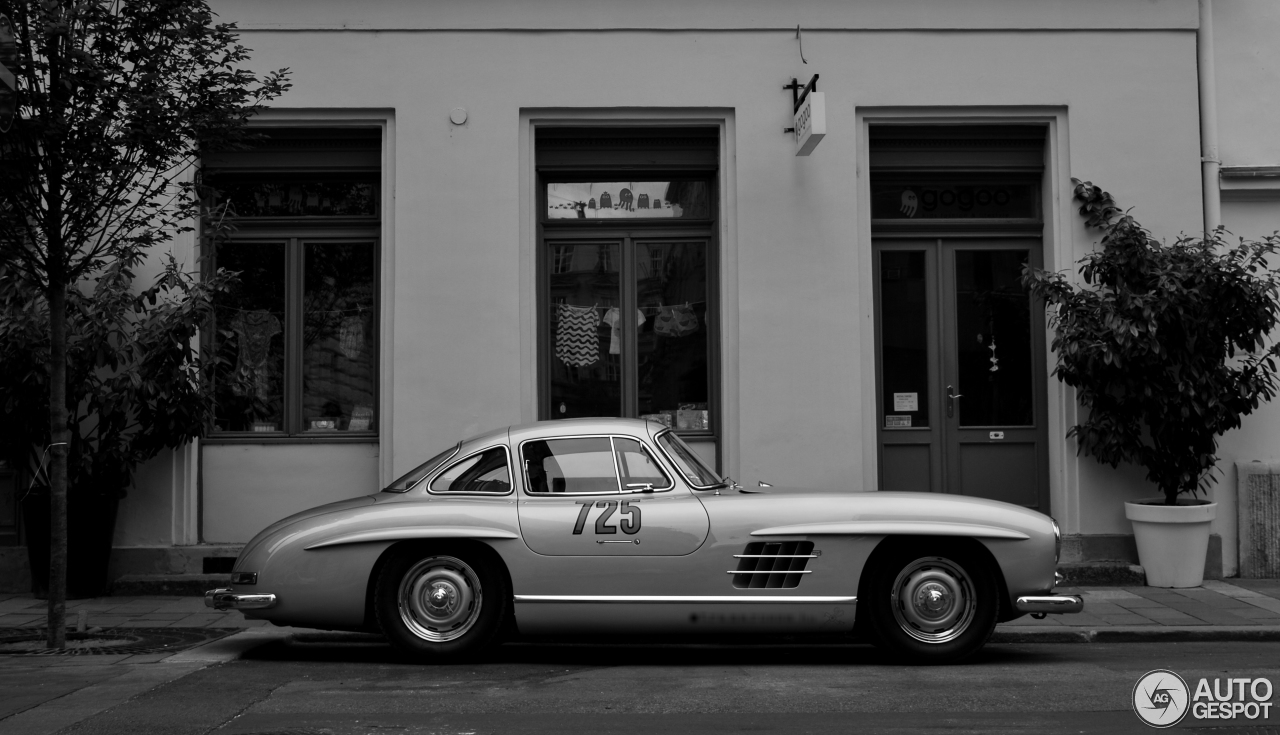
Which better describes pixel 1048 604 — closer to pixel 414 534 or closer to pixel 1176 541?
pixel 414 534

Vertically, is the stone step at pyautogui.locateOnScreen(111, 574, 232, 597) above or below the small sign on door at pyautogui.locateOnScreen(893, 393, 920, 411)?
below

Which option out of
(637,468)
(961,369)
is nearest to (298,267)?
(637,468)

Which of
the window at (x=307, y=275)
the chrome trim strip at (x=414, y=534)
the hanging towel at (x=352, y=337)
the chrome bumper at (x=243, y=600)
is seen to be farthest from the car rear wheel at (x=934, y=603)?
the hanging towel at (x=352, y=337)

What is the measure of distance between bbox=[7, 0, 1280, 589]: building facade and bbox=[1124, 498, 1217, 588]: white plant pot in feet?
1.81

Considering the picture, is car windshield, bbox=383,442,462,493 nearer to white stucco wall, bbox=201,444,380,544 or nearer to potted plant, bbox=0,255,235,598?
potted plant, bbox=0,255,235,598

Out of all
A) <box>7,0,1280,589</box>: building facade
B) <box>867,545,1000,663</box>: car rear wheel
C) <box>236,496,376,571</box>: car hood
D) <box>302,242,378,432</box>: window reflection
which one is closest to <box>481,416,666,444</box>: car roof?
<box>236,496,376,571</box>: car hood

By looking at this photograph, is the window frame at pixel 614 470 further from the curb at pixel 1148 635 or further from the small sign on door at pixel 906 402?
the small sign on door at pixel 906 402

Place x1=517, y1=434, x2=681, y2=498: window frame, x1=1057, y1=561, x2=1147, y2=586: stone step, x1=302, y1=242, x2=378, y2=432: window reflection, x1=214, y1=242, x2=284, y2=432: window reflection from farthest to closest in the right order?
x1=302, y1=242, x2=378, y2=432: window reflection → x1=214, y1=242, x2=284, y2=432: window reflection → x1=1057, y1=561, x2=1147, y2=586: stone step → x1=517, y1=434, x2=681, y2=498: window frame

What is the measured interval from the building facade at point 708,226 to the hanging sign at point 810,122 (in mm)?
246

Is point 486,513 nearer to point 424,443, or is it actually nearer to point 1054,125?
point 424,443

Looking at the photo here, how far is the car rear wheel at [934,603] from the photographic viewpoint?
7.07m

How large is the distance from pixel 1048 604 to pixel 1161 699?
1.09 m

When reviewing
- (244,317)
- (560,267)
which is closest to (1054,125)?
(560,267)

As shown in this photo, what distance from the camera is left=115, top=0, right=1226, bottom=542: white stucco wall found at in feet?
35.7
